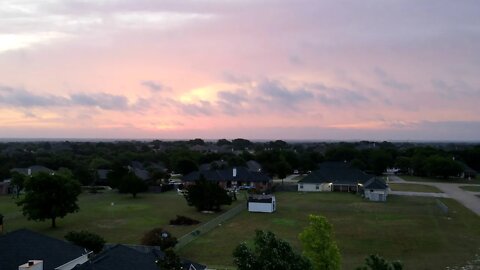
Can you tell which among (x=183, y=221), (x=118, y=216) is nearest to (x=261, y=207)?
(x=183, y=221)

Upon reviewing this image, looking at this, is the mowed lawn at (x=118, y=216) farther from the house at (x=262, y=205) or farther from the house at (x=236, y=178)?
the house at (x=236, y=178)

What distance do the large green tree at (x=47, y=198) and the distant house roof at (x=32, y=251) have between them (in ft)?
62.6

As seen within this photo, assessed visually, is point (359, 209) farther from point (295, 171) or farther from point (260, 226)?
point (295, 171)

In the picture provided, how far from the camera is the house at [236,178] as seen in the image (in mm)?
73562

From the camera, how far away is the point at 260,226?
139 ft

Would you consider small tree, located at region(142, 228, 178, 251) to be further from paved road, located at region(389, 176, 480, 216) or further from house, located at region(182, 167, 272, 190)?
house, located at region(182, 167, 272, 190)

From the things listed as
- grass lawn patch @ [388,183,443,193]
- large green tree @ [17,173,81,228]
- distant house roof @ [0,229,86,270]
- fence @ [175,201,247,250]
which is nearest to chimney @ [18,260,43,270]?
distant house roof @ [0,229,86,270]

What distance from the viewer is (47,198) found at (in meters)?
40.9

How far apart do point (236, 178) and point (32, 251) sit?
54.7m

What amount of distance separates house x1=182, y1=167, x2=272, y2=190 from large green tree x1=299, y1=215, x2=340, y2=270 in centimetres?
5218

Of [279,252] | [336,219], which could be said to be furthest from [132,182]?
[279,252]

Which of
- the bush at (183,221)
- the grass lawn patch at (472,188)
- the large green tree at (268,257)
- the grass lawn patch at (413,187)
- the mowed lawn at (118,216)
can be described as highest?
the large green tree at (268,257)

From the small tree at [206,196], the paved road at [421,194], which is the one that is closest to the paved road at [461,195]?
the paved road at [421,194]

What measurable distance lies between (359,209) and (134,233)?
26.4m
